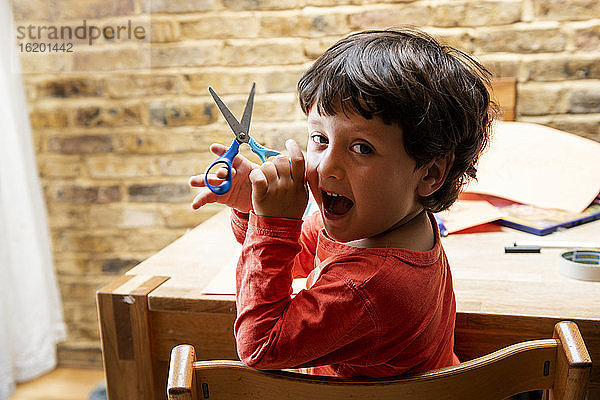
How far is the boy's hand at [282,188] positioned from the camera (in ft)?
2.72

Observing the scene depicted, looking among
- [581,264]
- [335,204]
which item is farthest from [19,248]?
[581,264]

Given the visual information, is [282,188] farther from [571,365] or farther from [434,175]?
[571,365]

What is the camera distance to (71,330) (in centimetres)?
239

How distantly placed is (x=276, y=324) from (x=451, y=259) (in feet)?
1.84

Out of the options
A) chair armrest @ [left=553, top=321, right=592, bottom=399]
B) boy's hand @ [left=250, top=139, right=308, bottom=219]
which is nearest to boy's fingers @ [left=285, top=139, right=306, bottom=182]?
boy's hand @ [left=250, top=139, right=308, bottom=219]

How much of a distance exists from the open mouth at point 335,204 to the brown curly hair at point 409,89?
0.11m

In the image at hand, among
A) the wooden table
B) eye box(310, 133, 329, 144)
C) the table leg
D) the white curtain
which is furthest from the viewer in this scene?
the white curtain

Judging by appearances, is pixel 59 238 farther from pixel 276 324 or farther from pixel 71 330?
pixel 276 324

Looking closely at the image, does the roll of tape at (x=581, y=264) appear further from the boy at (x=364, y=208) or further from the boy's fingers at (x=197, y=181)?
the boy's fingers at (x=197, y=181)

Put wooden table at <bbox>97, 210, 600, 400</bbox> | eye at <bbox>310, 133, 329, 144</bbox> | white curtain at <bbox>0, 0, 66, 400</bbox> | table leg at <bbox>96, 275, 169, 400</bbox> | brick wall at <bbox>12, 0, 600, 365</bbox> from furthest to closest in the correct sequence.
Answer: white curtain at <bbox>0, 0, 66, 400</bbox>, brick wall at <bbox>12, 0, 600, 365</bbox>, table leg at <bbox>96, 275, 169, 400</bbox>, wooden table at <bbox>97, 210, 600, 400</bbox>, eye at <bbox>310, 133, 329, 144</bbox>

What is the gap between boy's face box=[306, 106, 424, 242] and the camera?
32.3 inches

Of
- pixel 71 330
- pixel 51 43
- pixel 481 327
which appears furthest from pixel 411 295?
pixel 71 330

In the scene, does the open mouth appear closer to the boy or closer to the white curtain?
the boy

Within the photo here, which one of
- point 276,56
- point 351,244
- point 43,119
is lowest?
point 351,244
